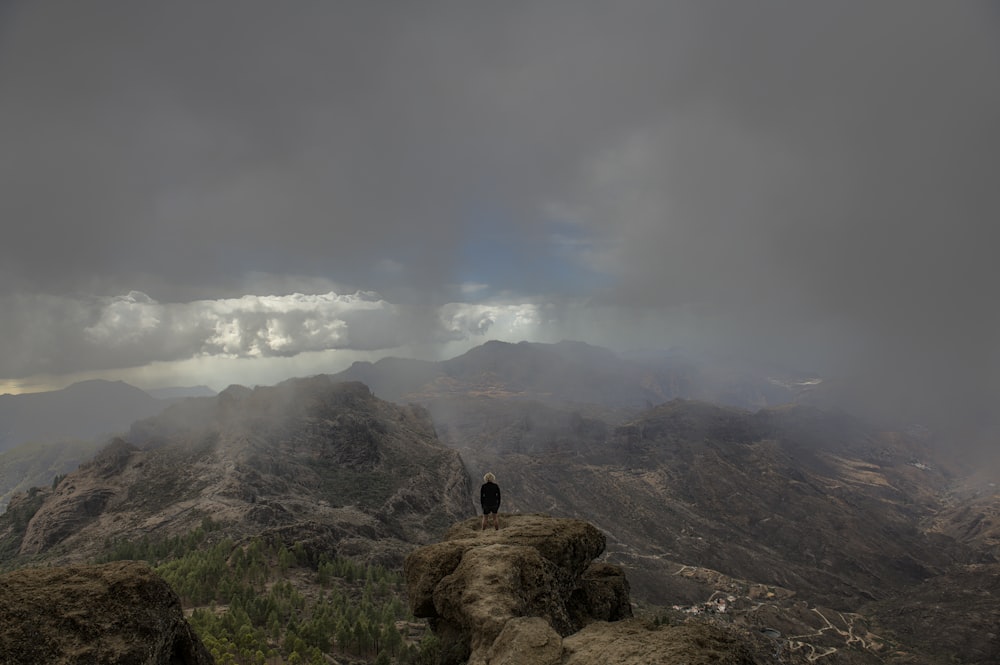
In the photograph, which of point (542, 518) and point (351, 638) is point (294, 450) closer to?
point (351, 638)

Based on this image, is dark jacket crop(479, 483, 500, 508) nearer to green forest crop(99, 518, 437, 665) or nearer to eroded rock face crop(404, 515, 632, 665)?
eroded rock face crop(404, 515, 632, 665)

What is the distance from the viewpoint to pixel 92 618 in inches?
560

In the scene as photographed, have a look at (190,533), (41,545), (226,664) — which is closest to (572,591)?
(226,664)

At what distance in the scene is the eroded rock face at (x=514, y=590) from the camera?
642 inches

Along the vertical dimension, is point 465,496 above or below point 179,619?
below

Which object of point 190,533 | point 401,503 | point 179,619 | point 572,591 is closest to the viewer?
point 179,619

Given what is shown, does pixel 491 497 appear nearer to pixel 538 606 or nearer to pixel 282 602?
pixel 538 606

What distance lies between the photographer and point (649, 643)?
13.4 metres

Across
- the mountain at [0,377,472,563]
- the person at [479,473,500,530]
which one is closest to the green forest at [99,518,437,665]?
the person at [479,473,500,530]

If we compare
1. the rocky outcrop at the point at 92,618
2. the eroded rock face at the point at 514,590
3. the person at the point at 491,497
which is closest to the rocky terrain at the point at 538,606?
the eroded rock face at the point at 514,590

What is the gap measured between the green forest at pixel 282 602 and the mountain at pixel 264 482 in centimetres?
897

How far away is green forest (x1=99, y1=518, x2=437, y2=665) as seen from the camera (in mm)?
43625

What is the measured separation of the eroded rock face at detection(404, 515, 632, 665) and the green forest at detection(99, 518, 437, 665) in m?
3.36

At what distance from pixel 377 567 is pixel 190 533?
39.4m
